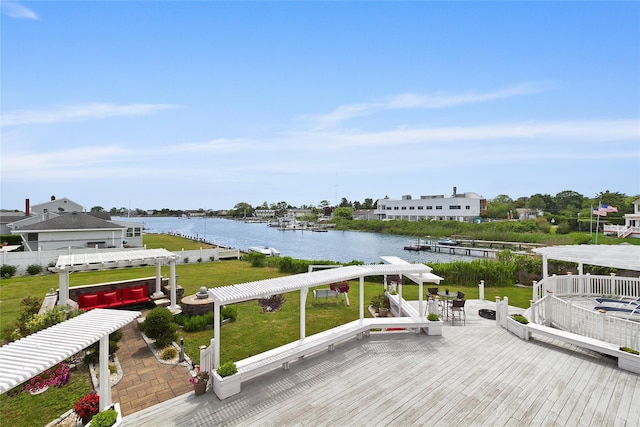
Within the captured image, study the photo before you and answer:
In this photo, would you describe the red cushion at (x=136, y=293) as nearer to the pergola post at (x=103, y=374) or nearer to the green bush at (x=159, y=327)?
the green bush at (x=159, y=327)

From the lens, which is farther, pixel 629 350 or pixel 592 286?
pixel 592 286

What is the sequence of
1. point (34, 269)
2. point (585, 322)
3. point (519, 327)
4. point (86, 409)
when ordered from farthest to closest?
point (34, 269), point (519, 327), point (585, 322), point (86, 409)

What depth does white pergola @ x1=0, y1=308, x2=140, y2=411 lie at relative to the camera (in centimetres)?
363

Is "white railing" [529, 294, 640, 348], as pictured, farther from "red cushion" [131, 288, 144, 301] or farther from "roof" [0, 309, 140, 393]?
"red cushion" [131, 288, 144, 301]

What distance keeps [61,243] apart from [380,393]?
1058 inches

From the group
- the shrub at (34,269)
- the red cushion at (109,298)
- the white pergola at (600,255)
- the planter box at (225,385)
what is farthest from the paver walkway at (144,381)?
the shrub at (34,269)

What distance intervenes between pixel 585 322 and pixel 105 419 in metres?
10.8

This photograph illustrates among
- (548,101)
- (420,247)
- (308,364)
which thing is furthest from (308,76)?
(420,247)

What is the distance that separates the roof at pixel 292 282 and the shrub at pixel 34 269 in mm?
19325

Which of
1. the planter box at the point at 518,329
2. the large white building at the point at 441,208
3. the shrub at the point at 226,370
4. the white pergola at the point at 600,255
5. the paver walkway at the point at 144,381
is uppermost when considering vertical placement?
the large white building at the point at 441,208

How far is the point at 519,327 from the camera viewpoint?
357 inches

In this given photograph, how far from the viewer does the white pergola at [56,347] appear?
11.9 feet

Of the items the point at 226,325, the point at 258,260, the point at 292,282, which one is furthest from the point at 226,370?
the point at 258,260

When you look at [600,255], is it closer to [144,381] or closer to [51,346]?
[144,381]
